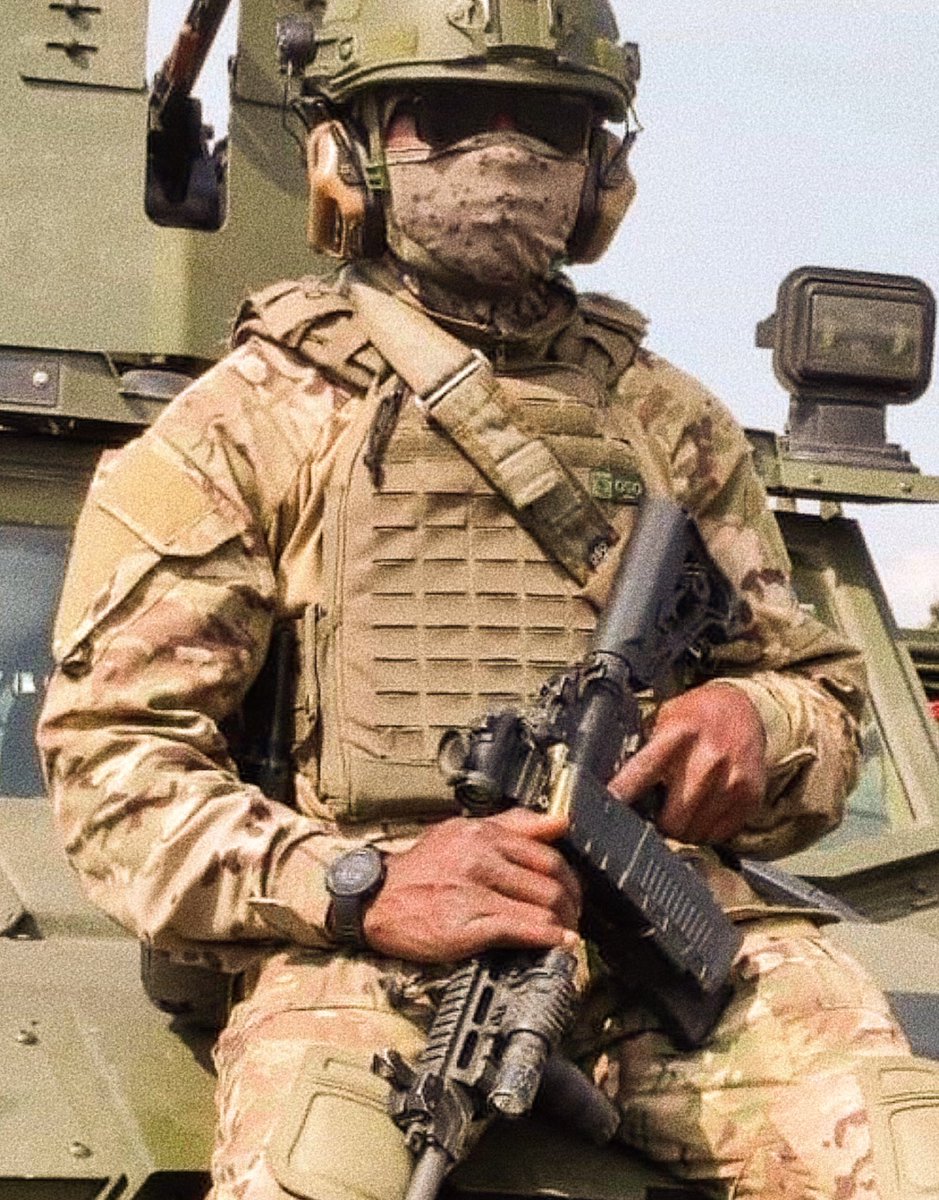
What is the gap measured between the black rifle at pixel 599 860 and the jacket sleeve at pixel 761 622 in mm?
152

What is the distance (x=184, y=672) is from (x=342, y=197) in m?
0.66

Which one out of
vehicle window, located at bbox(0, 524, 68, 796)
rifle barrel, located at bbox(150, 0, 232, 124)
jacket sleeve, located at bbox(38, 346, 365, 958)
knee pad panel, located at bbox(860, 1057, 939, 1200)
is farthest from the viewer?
rifle barrel, located at bbox(150, 0, 232, 124)

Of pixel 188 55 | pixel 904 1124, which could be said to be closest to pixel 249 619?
pixel 904 1124

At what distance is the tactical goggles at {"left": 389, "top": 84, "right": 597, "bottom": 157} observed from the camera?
3844 mm

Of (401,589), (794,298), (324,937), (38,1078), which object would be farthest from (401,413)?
(794,298)

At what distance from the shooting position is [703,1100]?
3.56m

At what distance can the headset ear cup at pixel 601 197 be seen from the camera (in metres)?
3.98

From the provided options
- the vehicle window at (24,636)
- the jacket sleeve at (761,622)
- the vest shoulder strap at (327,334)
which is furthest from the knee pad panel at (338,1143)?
the vehicle window at (24,636)

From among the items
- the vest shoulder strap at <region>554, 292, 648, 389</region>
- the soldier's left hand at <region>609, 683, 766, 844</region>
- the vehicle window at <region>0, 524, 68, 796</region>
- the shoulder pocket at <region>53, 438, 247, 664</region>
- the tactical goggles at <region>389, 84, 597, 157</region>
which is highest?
the tactical goggles at <region>389, 84, 597, 157</region>

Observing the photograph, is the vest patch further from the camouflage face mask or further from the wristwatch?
the wristwatch

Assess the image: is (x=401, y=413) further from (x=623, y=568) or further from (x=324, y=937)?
(x=324, y=937)

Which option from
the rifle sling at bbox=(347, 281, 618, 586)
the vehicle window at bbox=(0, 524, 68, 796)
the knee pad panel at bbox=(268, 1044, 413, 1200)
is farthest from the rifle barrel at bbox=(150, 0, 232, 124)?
the knee pad panel at bbox=(268, 1044, 413, 1200)

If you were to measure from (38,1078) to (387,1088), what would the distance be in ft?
1.55

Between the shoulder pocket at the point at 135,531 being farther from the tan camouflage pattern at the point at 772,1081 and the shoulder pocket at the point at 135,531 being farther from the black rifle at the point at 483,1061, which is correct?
the tan camouflage pattern at the point at 772,1081
